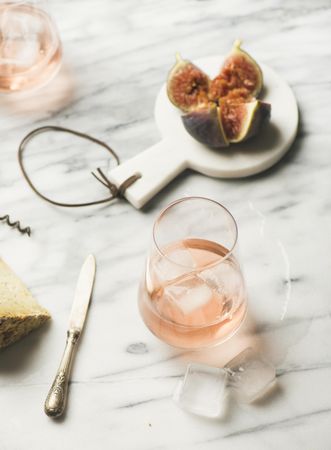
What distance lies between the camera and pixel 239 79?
1.39 meters

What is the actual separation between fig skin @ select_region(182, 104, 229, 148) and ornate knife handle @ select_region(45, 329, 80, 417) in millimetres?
486

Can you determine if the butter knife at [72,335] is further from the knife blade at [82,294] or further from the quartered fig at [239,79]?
the quartered fig at [239,79]

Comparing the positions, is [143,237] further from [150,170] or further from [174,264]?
[174,264]

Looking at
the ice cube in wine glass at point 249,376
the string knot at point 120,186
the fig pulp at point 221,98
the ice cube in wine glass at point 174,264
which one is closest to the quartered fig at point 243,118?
the fig pulp at point 221,98

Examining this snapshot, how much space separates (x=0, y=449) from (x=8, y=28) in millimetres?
957

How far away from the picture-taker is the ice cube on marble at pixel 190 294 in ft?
3.38

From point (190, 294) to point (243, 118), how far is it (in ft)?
1.49

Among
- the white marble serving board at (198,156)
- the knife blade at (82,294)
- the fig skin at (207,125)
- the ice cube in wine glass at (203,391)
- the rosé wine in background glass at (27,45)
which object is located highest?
the rosé wine in background glass at (27,45)

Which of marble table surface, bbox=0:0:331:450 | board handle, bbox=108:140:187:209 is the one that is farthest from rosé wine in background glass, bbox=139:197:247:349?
board handle, bbox=108:140:187:209

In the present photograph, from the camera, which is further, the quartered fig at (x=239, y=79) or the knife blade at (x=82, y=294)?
the quartered fig at (x=239, y=79)

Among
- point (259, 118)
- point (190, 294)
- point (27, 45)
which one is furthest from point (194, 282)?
point (27, 45)

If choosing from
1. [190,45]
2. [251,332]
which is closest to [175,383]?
[251,332]

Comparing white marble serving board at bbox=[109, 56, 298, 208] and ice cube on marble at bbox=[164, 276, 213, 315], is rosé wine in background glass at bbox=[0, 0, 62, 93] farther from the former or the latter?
Answer: ice cube on marble at bbox=[164, 276, 213, 315]

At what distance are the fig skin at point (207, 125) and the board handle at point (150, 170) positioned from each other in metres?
0.07
